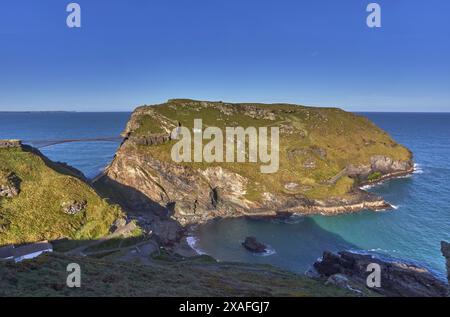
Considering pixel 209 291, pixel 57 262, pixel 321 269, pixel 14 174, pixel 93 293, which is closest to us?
pixel 93 293

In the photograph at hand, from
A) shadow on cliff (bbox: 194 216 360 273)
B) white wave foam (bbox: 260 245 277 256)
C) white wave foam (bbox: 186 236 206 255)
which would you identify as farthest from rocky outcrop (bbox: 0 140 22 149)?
white wave foam (bbox: 260 245 277 256)

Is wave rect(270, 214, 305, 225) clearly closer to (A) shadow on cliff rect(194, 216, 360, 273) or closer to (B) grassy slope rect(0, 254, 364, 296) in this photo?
(A) shadow on cliff rect(194, 216, 360, 273)

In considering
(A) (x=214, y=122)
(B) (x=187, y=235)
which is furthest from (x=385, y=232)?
(A) (x=214, y=122)

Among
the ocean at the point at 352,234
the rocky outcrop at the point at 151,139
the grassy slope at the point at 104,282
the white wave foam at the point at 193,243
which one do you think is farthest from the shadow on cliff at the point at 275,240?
the rocky outcrop at the point at 151,139

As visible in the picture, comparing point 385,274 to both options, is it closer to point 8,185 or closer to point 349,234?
point 349,234

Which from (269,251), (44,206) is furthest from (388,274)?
(44,206)

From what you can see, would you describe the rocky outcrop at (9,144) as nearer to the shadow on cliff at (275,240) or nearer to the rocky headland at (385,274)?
the shadow on cliff at (275,240)

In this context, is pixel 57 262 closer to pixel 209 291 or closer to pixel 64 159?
pixel 209 291
